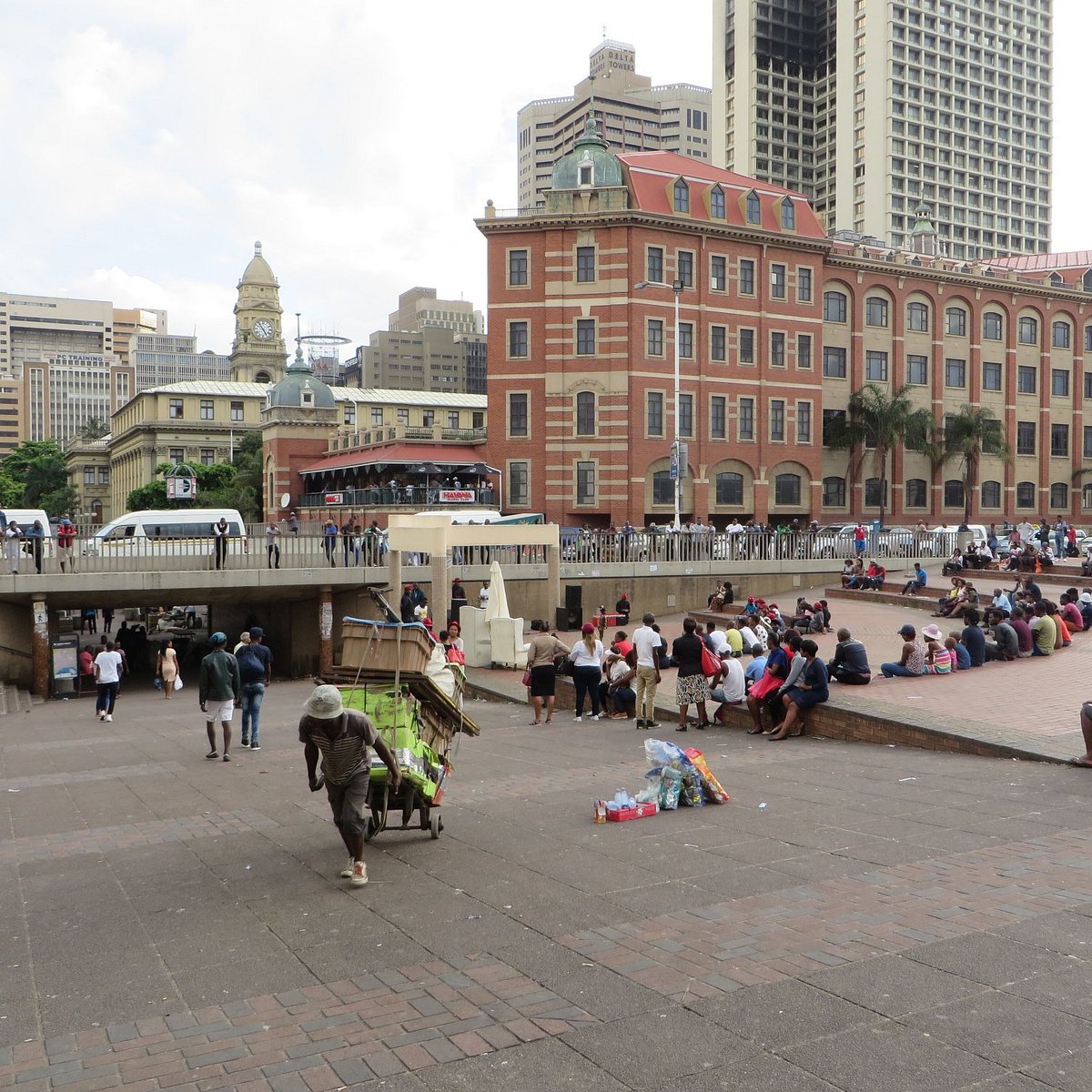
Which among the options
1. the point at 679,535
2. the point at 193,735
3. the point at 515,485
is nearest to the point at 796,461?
the point at 515,485

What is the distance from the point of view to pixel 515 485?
1839 inches

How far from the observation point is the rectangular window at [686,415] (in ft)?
153

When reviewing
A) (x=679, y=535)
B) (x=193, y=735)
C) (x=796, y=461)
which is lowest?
(x=193, y=735)

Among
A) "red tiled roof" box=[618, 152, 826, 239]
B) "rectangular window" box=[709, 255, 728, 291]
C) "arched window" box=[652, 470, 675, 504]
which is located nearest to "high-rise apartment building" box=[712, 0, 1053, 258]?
"red tiled roof" box=[618, 152, 826, 239]

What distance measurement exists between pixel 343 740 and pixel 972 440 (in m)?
50.5

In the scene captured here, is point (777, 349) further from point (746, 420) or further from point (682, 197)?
point (682, 197)

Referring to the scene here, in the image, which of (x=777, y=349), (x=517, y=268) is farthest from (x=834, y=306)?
(x=517, y=268)

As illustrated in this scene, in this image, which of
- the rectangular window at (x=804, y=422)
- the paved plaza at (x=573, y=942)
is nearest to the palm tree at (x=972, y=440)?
the rectangular window at (x=804, y=422)

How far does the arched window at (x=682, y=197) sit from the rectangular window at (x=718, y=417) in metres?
8.23

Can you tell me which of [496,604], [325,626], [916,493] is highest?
[916,493]

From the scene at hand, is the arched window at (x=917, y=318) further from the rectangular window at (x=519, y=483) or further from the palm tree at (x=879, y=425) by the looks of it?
the rectangular window at (x=519, y=483)

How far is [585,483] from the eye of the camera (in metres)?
46.0

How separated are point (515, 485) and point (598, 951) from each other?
4094 centimetres

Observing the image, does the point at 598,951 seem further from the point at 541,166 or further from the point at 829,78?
the point at 541,166
